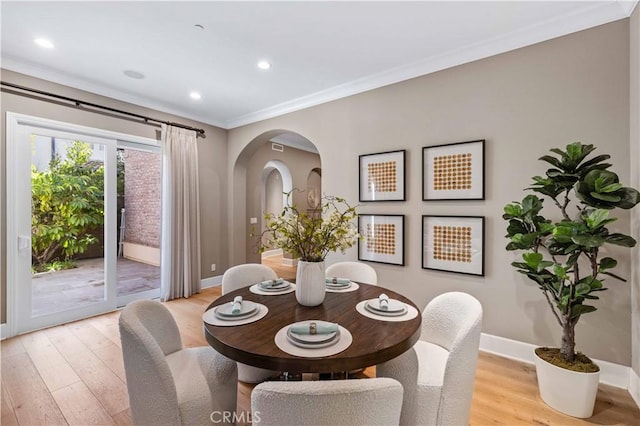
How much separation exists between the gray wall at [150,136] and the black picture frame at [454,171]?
3.46 metres

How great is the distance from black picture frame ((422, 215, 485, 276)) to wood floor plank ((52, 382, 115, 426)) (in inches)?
113

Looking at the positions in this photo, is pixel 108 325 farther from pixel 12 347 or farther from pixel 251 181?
pixel 251 181

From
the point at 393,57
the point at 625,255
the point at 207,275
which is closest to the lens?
the point at 625,255

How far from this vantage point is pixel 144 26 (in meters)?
2.32

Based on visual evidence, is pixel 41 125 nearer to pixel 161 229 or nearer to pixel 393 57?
pixel 161 229

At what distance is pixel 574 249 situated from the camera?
1.79 meters

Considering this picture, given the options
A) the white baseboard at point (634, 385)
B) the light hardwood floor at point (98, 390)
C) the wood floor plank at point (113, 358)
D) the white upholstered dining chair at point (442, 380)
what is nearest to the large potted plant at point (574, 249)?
the light hardwood floor at point (98, 390)

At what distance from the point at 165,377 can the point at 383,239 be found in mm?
2492

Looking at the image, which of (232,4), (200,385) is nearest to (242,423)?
(200,385)

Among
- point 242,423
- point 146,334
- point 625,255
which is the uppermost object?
point 625,255

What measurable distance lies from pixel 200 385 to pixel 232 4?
2510mm

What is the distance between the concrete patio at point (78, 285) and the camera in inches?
124

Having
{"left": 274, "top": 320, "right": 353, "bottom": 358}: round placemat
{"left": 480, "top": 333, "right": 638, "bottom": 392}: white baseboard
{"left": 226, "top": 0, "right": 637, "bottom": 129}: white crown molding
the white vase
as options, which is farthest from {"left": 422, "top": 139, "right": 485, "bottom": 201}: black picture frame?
{"left": 274, "top": 320, "right": 353, "bottom": 358}: round placemat

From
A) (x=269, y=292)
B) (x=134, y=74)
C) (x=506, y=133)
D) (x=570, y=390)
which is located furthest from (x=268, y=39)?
(x=570, y=390)
